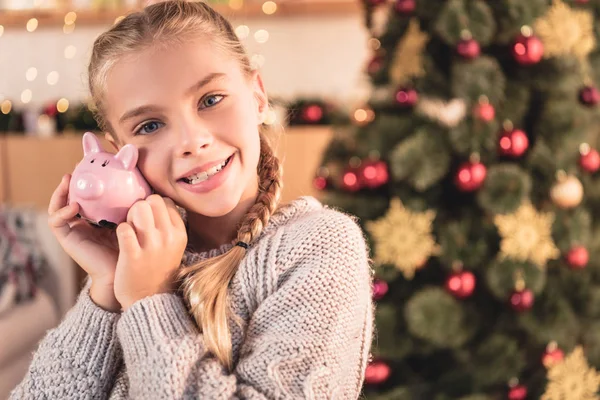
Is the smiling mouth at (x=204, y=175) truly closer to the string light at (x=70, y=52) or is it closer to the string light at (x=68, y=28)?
the string light at (x=70, y=52)

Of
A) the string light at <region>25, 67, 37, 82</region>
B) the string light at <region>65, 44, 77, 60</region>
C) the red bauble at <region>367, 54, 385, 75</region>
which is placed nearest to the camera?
the red bauble at <region>367, 54, 385, 75</region>

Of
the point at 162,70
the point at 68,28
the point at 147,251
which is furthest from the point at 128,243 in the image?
the point at 68,28

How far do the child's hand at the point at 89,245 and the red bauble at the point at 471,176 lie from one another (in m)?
0.93

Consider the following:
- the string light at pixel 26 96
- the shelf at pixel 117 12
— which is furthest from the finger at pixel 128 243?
the string light at pixel 26 96

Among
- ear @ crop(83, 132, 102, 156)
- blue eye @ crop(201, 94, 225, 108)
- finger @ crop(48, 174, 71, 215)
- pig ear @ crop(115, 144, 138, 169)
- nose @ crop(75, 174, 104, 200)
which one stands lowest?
finger @ crop(48, 174, 71, 215)

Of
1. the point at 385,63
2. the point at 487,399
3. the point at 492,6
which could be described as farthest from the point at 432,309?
the point at 492,6

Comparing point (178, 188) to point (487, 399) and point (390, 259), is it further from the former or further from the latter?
point (487, 399)

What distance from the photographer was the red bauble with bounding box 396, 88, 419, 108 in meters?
1.64

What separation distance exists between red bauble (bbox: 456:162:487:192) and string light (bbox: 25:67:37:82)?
2.62 metres

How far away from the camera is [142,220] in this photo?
82 cm

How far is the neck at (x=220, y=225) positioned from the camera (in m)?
0.94

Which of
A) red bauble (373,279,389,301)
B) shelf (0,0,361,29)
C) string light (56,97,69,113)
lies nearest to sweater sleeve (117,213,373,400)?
red bauble (373,279,389,301)

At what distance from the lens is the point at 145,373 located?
0.74m

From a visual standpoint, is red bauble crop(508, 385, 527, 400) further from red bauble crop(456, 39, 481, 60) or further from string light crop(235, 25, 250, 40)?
string light crop(235, 25, 250, 40)
